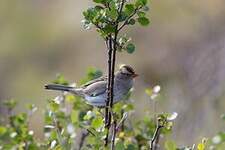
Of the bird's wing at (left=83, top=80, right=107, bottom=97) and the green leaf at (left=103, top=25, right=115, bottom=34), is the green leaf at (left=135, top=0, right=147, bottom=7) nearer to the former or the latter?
the green leaf at (left=103, top=25, right=115, bottom=34)

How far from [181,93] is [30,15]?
6.28 meters

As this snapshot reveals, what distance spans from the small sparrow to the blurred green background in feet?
12.4

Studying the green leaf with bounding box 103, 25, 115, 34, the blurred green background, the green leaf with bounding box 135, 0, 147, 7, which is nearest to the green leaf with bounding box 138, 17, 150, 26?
the green leaf with bounding box 135, 0, 147, 7

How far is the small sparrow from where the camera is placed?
4.95 m

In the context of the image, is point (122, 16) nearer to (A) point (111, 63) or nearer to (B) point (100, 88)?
(A) point (111, 63)

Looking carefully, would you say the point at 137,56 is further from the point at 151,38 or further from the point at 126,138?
the point at 126,138

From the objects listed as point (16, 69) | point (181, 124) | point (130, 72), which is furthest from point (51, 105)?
point (16, 69)

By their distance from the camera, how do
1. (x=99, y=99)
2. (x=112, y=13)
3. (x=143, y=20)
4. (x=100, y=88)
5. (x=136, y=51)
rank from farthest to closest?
(x=136, y=51) → (x=100, y=88) → (x=99, y=99) → (x=143, y=20) → (x=112, y=13)

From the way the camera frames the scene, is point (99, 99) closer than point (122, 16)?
No

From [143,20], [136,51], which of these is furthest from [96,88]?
[136,51]

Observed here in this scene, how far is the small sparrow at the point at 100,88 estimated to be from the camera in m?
4.95

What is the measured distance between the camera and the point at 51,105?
3340mm

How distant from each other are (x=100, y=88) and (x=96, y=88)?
0.15 ft

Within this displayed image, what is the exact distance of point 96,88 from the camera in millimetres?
5562
